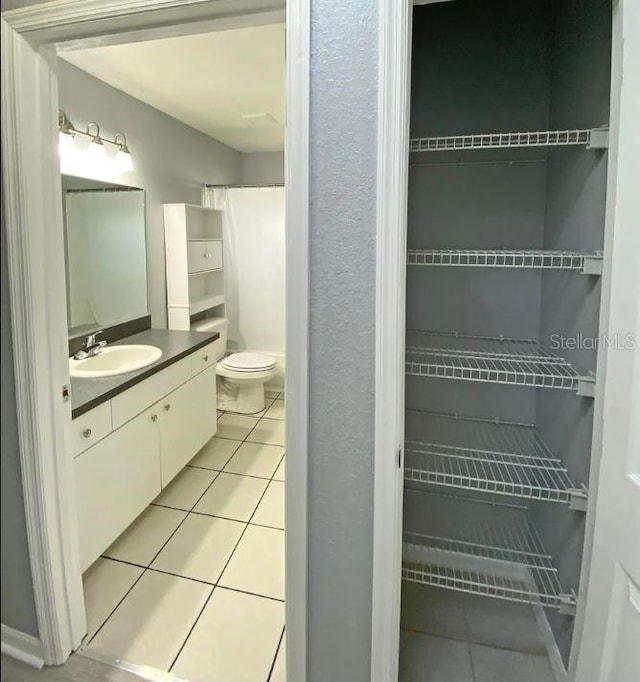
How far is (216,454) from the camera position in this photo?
3055 mm

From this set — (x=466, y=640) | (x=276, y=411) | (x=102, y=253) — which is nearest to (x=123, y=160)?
(x=102, y=253)

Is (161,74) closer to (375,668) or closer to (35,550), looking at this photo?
(35,550)

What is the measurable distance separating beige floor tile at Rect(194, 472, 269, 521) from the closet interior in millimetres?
940

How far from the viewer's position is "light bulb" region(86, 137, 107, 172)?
8.22 feet

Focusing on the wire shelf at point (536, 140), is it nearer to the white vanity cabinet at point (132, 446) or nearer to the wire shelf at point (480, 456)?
the wire shelf at point (480, 456)

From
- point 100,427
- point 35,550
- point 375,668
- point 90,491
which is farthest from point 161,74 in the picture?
point 375,668

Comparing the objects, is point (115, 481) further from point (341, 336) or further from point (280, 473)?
point (341, 336)

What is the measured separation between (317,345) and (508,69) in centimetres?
135

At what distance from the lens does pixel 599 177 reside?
4.05 ft

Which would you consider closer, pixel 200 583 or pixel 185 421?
pixel 200 583

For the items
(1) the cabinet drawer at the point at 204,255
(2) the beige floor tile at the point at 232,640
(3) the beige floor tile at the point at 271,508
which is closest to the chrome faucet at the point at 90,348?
(1) the cabinet drawer at the point at 204,255

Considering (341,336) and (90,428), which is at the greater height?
(341,336)

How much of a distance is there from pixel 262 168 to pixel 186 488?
329 centimetres

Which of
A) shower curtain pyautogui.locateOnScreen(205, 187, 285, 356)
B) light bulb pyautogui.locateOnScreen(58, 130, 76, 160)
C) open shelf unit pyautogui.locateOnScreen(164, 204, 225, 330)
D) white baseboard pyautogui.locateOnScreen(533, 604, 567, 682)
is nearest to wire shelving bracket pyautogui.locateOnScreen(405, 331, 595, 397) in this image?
white baseboard pyautogui.locateOnScreen(533, 604, 567, 682)
